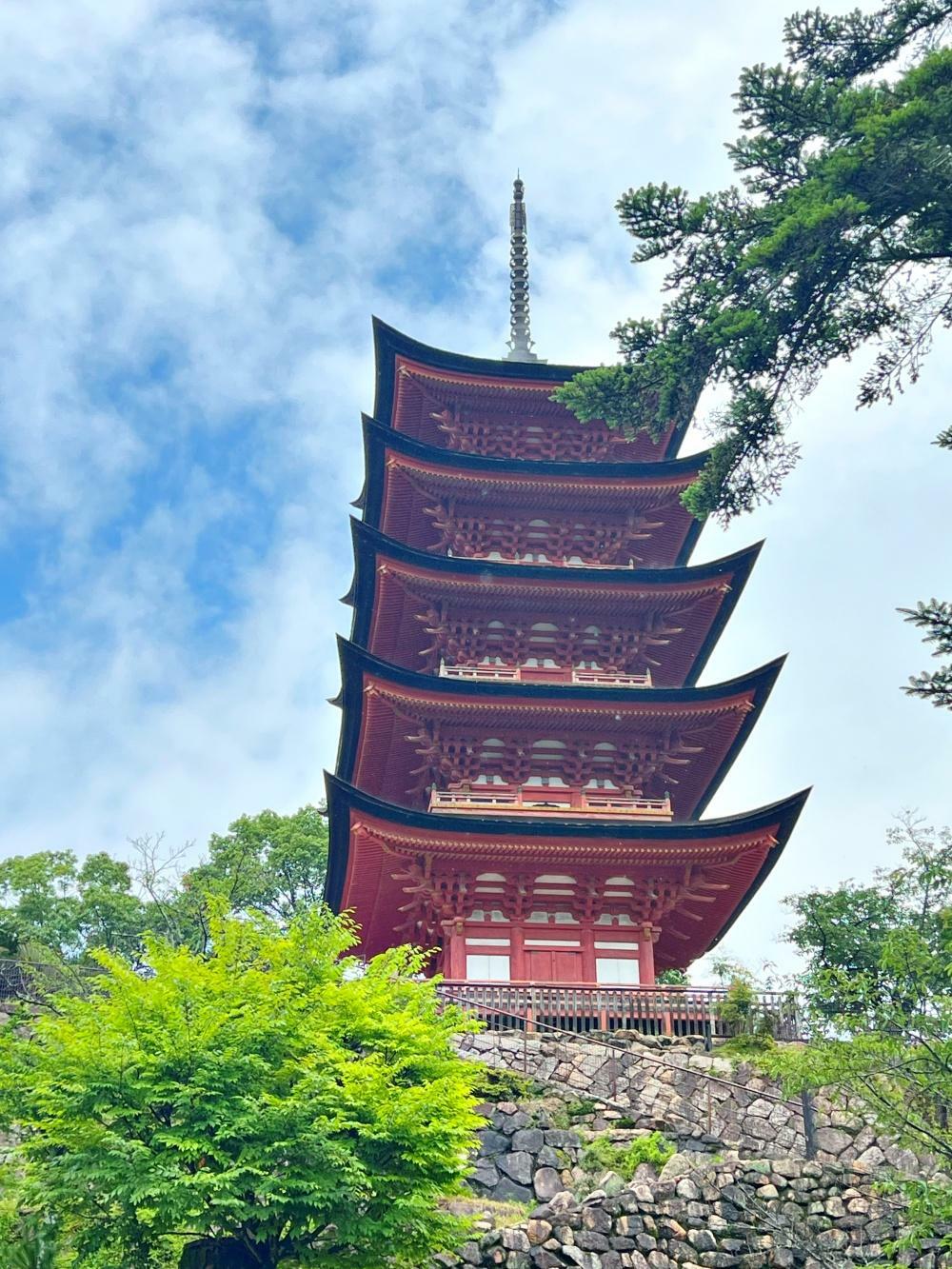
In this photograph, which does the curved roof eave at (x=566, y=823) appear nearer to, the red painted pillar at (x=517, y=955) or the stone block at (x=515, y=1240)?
the red painted pillar at (x=517, y=955)

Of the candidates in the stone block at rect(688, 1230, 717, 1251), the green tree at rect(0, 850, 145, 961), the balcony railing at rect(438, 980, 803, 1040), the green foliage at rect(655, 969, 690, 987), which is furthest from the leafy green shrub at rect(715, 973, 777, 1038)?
the green tree at rect(0, 850, 145, 961)

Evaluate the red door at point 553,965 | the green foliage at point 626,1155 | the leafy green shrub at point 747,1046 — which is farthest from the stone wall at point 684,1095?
the red door at point 553,965

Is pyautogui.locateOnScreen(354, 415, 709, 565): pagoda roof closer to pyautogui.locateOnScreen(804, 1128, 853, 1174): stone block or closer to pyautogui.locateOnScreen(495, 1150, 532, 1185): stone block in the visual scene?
pyautogui.locateOnScreen(804, 1128, 853, 1174): stone block

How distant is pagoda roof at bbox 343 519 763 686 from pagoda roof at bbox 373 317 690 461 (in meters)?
3.92

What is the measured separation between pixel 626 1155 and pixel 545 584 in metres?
12.1

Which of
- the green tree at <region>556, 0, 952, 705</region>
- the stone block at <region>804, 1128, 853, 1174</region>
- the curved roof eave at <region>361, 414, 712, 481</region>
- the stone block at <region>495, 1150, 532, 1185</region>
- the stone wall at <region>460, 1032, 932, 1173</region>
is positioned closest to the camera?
the green tree at <region>556, 0, 952, 705</region>

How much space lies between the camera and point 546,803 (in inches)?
926

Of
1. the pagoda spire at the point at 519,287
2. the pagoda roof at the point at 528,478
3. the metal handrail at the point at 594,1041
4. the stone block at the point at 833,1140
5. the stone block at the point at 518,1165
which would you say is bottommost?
the stone block at the point at 518,1165

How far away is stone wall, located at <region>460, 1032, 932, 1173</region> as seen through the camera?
16.3 m

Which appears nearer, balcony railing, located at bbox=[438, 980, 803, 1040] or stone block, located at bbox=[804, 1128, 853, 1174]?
stone block, located at bbox=[804, 1128, 853, 1174]

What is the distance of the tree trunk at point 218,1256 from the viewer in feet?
39.8

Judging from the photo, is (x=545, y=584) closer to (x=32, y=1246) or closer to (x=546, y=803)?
(x=546, y=803)

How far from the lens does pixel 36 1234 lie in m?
11.8

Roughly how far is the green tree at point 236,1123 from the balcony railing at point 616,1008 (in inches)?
244
